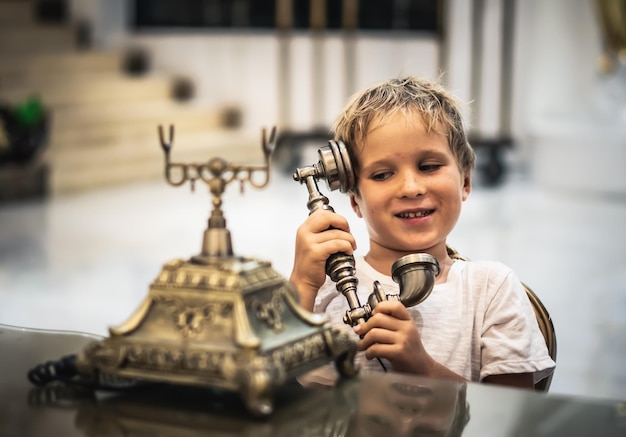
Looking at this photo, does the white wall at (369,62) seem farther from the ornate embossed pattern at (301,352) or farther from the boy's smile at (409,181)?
the ornate embossed pattern at (301,352)

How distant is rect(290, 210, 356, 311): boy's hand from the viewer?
140cm

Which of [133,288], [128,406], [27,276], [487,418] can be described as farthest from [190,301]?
[27,276]

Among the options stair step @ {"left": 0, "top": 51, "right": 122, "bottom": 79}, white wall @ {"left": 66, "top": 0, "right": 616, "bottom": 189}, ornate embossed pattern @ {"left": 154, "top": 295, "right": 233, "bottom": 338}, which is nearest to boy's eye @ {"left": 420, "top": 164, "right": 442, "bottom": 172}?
ornate embossed pattern @ {"left": 154, "top": 295, "right": 233, "bottom": 338}

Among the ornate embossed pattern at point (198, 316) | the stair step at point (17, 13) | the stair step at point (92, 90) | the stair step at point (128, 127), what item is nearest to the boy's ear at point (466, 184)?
the ornate embossed pattern at point (198, 316)

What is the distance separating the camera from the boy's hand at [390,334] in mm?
1317

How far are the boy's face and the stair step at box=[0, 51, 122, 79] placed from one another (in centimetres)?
761

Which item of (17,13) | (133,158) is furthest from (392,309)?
(17,13)

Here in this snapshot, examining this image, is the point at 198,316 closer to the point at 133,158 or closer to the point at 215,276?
the point at 215,276

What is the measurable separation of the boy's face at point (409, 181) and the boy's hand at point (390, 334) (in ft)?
0.81

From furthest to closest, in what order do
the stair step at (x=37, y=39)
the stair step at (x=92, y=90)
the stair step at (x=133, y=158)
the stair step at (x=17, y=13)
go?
the stair step at (x=17, y=13) → the stair step at (x=37, y=39) → the stair step at (x=92, y=90) → the stair step at (x=133, y=158)

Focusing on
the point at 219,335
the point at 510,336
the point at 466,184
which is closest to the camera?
the point at 219,335

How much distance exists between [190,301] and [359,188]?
581 millimetres

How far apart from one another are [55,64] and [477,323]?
323 inches

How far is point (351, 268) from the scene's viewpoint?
1391 millimetres
